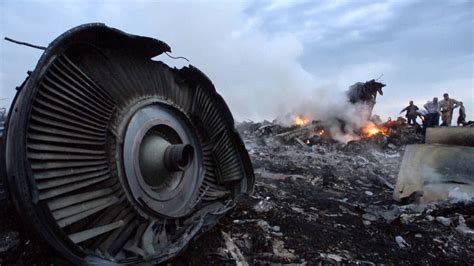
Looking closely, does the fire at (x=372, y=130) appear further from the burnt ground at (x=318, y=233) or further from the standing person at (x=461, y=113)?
the burnt ground at (x=318, y=233)

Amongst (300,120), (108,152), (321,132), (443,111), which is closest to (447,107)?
(443,111)

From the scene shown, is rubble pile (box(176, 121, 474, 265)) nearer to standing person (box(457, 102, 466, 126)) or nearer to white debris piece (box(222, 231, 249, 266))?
white debris piece (box(222, 231, 249, 266))

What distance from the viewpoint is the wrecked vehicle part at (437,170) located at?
5.27 metres

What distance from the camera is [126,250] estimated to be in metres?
2.51

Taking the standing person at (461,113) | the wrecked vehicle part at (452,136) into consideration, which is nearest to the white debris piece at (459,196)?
the wrecked vehicle part at (452,136)

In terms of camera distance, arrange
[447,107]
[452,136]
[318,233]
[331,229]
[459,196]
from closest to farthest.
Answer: [318,233] < [331,229] < [459,196] < [452,136] < [447,107]

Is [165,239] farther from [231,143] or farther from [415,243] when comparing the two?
[415,243]

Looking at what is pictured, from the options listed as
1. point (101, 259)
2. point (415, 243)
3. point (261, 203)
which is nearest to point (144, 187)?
point (101, 259)

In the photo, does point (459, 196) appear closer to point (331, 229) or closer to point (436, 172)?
point (436, 172)

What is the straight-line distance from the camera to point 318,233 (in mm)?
3754

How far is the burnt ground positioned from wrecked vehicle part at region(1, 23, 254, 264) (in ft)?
0.94

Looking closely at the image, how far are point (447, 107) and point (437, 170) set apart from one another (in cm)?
991

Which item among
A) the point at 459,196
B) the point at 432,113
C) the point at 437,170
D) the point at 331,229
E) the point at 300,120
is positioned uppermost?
the point at 432,113

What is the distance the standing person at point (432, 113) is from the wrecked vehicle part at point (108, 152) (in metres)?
13.0
